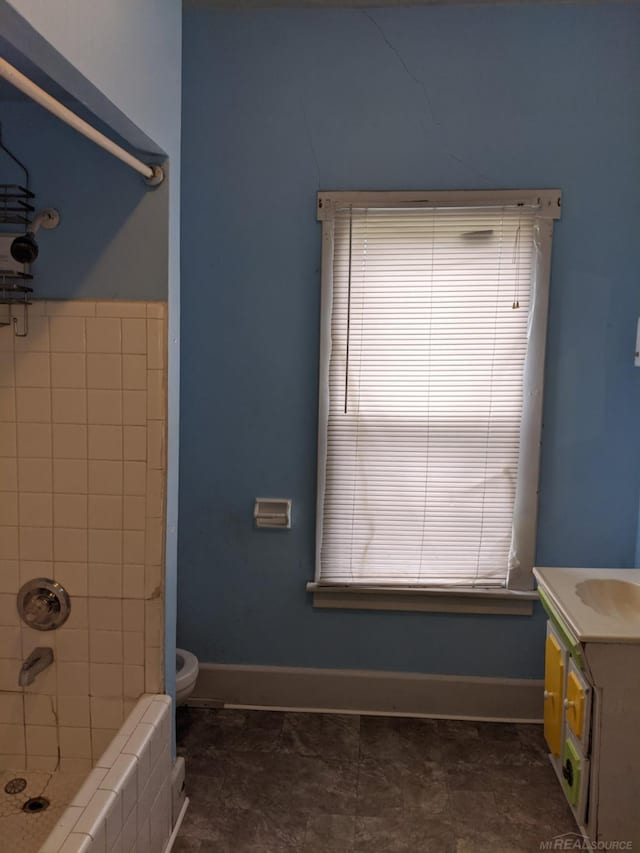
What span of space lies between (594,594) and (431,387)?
3.14 ft

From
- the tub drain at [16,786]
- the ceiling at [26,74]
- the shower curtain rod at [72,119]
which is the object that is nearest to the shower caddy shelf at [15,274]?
the ceiling at [26,74]

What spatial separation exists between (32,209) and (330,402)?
4.22 feet

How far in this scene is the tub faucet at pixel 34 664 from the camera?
6.34 ft

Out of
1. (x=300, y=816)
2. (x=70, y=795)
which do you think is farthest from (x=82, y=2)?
(x=300, y=816)

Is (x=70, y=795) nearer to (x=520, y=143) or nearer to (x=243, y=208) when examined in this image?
(x=243, y=208)

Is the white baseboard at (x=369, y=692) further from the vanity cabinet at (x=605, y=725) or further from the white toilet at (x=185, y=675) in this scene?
the vanity cabinet at (x=605, y=725)

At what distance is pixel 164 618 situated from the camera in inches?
81.7

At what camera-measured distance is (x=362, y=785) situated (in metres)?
2.43

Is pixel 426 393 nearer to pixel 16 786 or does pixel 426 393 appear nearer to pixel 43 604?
pixel 43 604

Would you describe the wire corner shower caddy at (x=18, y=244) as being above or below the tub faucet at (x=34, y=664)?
above


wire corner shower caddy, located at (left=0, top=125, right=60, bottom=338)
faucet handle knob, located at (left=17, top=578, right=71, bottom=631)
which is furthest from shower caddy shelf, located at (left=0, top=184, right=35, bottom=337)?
faucet handle knob, located at (left=17, top=578, right=71, bottom=631)

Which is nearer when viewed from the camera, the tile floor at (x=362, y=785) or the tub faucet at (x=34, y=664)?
the tub faucet at (x=34, y=664)

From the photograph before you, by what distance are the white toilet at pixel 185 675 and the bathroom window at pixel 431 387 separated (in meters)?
0.56

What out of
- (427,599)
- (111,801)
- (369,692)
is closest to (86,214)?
(111,801)
